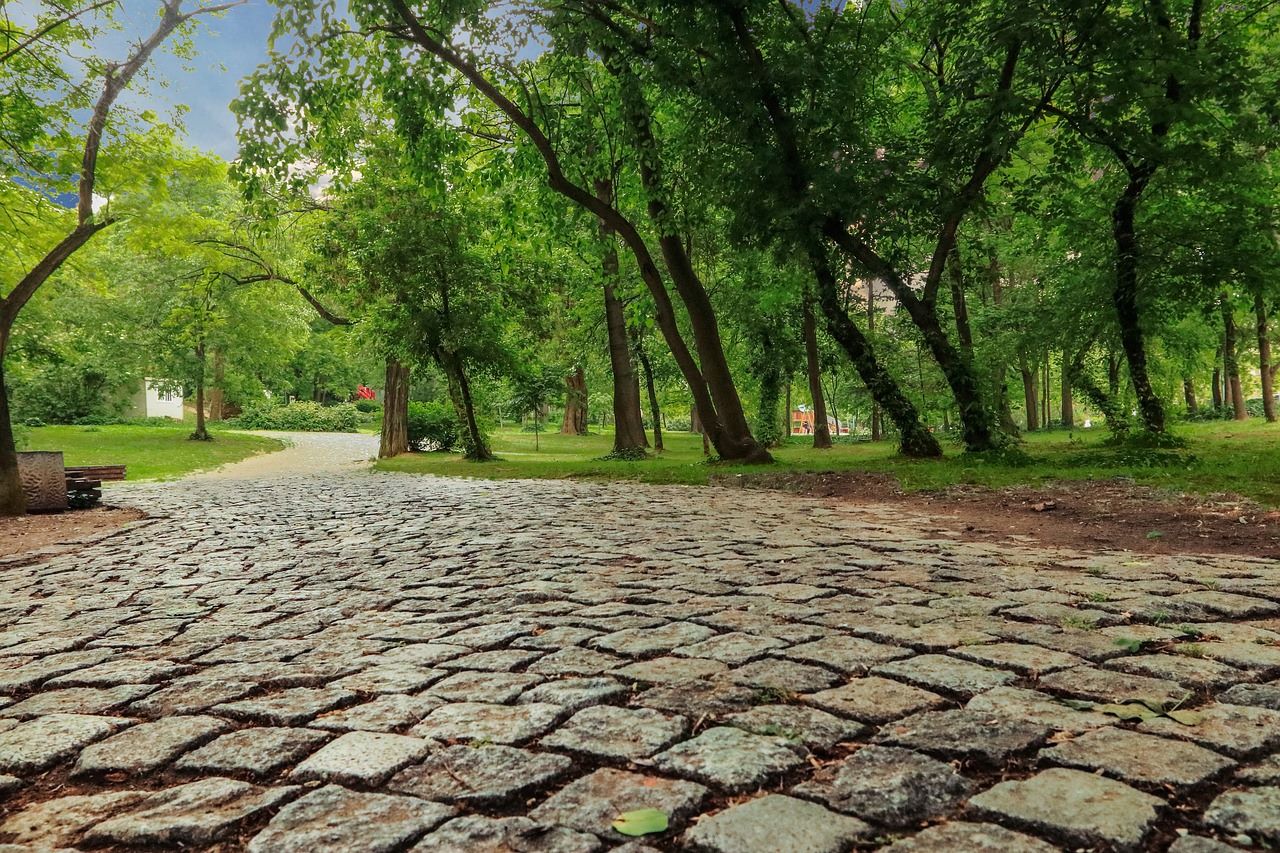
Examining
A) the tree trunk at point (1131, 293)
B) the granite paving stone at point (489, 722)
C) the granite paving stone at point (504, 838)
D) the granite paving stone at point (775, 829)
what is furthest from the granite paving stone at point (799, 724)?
the tree trunk at point (1131, 293)

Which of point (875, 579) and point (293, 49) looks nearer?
point (875, 579)

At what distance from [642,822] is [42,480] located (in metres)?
11.9

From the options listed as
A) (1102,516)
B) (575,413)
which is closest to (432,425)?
(575,413)

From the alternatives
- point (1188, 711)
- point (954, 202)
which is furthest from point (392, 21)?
point (1188, 711)

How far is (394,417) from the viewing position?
24484 millimetres

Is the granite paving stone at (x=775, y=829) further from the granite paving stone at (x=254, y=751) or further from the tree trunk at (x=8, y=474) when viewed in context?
the tree trunk at (x=8, y=474)

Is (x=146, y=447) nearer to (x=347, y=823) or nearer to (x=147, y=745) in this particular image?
(x=147, y=745)

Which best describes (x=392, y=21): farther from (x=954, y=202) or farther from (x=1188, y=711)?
(x=1188, y=711)

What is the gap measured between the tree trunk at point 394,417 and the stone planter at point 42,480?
13.2 m

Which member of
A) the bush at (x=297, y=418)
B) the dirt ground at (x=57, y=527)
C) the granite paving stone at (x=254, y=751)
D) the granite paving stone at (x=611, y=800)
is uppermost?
the bush at (x=297, y=418)

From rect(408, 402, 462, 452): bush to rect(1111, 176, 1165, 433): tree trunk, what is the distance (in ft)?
66.3

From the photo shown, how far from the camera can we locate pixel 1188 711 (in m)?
2.55

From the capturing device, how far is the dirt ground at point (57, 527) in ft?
26.7

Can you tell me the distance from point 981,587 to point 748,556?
1.76 meters
